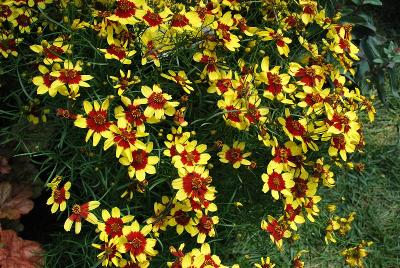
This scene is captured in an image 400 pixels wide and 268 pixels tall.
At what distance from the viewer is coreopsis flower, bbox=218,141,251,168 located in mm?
2045

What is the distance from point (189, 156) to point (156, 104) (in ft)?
0.73

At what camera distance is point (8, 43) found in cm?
220

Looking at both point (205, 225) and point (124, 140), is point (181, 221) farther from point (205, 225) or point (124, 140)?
point (124, 140)

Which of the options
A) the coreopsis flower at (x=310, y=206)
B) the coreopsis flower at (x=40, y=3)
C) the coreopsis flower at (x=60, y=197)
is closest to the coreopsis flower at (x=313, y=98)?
the coreopsis flower at (x=310, y=206)

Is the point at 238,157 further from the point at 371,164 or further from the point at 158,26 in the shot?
the point at 371,164

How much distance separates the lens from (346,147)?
2.09 meters

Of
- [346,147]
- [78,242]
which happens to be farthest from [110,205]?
[346,147]

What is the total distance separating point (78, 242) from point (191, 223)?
53 centimetres

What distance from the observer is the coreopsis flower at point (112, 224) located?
1.85m

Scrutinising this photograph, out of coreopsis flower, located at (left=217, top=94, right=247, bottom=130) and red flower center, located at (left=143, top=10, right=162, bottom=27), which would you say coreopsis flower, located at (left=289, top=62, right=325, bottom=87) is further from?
red flower center, located at (left=143, top=10, right=162, bottom=27)

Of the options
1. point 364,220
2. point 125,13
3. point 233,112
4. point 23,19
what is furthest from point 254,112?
point 364,220

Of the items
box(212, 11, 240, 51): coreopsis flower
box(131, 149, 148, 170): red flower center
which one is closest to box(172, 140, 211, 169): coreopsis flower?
box(131, 149, 148, 170): red flower center

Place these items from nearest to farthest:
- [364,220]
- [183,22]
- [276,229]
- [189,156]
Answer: [189,156]
[183,22]
[276,229]
[364,220]

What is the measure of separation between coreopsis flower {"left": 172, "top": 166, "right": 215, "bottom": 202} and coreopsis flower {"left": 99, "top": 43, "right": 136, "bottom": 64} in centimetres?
49
